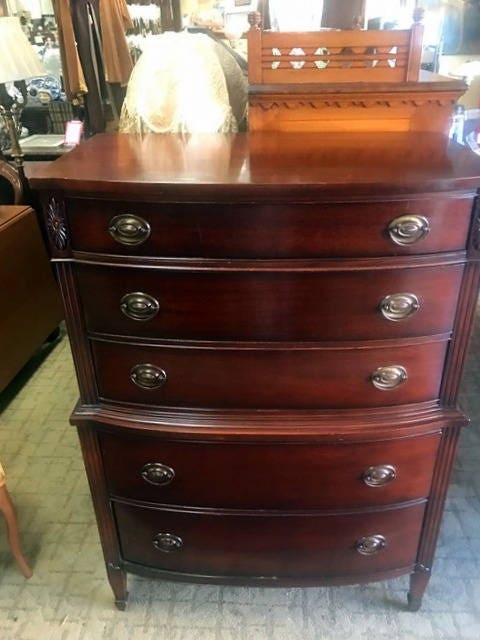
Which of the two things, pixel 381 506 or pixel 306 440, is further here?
pixel 381 506

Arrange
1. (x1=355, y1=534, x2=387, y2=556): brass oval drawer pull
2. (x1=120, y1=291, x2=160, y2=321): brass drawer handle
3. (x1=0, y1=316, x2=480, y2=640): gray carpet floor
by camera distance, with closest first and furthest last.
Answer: (x1=120, y1=291, x2=160, y2=321): brass drawer handle, (x1=355, y1=534, x2=387, y2=556): brass oval drawer pull, (x1=0, y1=316, x2=480, y2=640): gray carpet floor

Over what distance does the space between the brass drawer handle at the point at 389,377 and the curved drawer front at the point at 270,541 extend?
1.09 ft

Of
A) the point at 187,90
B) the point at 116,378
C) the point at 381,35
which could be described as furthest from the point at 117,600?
the point at 381,35

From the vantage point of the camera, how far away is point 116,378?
42.1 inches

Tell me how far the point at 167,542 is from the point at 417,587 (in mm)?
621

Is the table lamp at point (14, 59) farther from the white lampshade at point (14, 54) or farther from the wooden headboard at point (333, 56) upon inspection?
the wooden headboard at point (333, 56)

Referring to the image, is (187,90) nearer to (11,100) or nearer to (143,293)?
(143,293)

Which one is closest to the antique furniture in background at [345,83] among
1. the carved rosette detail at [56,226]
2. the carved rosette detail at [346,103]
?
the carved rosette detail at [346,103]

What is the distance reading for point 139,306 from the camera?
0.97m

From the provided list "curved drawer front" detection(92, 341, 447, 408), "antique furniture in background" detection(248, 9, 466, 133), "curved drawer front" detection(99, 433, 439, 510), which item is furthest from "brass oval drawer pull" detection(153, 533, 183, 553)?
"antique furniture in background" detection(248, 9, 466, 133)

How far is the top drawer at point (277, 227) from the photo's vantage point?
2.88 ft

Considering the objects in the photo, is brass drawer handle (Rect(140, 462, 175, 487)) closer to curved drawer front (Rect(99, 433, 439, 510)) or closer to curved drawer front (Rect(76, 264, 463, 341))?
curved drawer front (Rect(99, 433, 439, 510))

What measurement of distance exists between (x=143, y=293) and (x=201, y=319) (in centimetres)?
11

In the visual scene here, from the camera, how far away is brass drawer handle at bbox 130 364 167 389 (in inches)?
40.9
